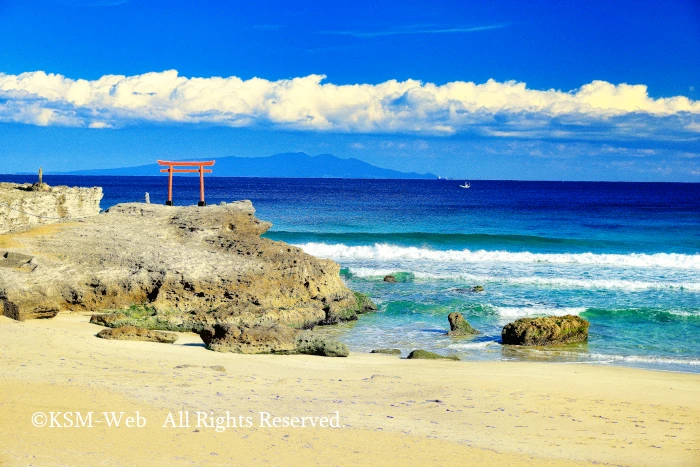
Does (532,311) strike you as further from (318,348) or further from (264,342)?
(264,342)

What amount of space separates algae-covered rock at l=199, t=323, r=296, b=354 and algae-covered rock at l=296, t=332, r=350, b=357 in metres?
0.13

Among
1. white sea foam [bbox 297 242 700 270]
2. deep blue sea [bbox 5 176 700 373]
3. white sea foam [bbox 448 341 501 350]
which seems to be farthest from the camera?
white sea foam [bbox 297 242 700 270]

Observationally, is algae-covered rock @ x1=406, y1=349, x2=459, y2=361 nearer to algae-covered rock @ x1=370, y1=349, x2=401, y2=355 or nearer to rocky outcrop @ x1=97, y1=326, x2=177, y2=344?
algae-covered rock @ x1=370, y1=349, x2=401, y2=355

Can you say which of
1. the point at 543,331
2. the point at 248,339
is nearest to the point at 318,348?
the point at 248,339

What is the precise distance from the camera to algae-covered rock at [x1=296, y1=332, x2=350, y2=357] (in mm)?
10820

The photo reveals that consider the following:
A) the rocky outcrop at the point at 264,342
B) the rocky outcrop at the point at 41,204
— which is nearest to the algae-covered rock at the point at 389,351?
the rocky outcrop at the point at 264,342

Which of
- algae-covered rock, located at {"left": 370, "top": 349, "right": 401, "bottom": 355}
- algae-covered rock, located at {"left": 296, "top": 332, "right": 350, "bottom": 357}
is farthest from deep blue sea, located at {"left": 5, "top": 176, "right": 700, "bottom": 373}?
algae-covered rock, located at {"left": 296, "top": 332, "right": 350, "bottom": 357}

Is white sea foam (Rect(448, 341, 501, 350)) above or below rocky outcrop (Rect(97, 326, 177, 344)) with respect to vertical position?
below

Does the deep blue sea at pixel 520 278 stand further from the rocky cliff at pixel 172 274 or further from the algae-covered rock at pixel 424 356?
the rocky cliff at pixel 172 274

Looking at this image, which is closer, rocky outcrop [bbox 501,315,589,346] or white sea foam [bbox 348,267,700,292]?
rocky outcrop [bbox 501,315,589,346]

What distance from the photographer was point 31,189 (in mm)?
21609

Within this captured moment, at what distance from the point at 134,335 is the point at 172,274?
324 centimetres

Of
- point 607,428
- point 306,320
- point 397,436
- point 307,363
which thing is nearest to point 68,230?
point 306,320

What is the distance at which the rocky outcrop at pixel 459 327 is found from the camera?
46.0 feet
